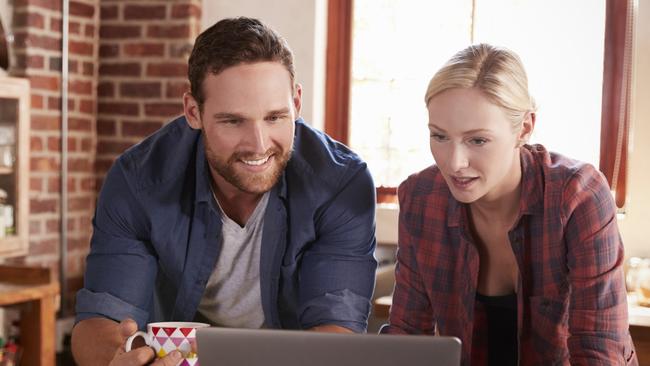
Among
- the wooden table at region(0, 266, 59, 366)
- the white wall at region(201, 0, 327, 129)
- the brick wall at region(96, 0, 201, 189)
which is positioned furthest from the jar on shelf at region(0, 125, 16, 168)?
the white wall at region(201, 0, 327, 129)

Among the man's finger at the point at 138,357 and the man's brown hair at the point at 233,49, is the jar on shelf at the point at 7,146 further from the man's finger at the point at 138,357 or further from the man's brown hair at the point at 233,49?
the man's finger at the point at 138,357

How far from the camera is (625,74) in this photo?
334 cm

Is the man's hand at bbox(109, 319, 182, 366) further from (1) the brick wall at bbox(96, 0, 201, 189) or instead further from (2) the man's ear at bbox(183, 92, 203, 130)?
(1) the brick wall at bbox(96, 0, 201, 189)

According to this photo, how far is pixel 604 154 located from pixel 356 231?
6.47 feet

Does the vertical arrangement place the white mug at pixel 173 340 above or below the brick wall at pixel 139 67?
below

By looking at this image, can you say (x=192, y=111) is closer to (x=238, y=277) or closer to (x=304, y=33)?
(x=238, y=277)

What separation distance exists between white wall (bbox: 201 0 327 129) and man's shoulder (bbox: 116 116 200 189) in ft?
5.68

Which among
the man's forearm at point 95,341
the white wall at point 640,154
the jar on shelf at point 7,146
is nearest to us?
the man's forearm at point 95,341

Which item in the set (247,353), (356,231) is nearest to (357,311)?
(356,231)

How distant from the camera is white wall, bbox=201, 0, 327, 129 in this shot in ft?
11.8

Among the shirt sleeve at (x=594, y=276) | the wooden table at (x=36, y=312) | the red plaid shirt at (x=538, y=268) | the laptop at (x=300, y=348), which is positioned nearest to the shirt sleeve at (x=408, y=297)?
the red plaid shirt at (x=538, y=268)

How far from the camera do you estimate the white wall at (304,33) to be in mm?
3594

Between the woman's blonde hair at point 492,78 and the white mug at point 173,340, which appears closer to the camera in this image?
the white mug at point 173,340

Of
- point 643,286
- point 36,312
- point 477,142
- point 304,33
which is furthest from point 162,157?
point 304,33
